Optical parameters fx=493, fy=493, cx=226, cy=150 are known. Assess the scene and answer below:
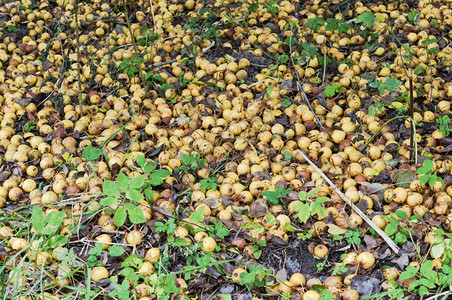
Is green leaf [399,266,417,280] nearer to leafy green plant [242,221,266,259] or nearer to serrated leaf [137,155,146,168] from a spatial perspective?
leafy green plant [242,221,266,259]

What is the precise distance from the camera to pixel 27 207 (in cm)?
297

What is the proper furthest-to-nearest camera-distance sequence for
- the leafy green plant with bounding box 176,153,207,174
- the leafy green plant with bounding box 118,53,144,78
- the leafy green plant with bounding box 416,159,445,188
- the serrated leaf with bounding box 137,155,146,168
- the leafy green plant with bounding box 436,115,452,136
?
1. the leafy green plant with bounding box 118,53,144,78
2. the leafy green plant with bounding box 436,115,452,136
3. the leafy green plant with bounding box 176,153,207,174
4. the serrated leaf with bounding box 137,155,146,168
5. the leafy green plant with bounding box 416,159,445,188

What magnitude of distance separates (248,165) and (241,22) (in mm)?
1668

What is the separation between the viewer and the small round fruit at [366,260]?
2484 mm

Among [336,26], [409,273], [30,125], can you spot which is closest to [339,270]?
[409,273]

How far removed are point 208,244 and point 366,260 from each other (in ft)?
2.66

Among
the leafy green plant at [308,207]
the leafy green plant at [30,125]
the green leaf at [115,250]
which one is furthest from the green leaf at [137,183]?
the leafy green plant at [30,125]

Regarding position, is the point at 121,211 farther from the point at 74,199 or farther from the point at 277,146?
the point at 277,146

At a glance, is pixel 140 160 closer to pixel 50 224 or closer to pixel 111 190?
pixel 111 190

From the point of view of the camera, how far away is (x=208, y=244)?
260cm

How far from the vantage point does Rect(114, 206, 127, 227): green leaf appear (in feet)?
8.26

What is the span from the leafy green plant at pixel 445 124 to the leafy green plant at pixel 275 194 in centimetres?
116

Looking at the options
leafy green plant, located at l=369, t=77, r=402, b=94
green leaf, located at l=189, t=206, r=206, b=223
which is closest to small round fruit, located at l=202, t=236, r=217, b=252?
green leaf, located at l=189, t=206, r=206, b=223

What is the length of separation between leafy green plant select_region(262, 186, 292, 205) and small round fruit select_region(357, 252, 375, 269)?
1.82 feet
